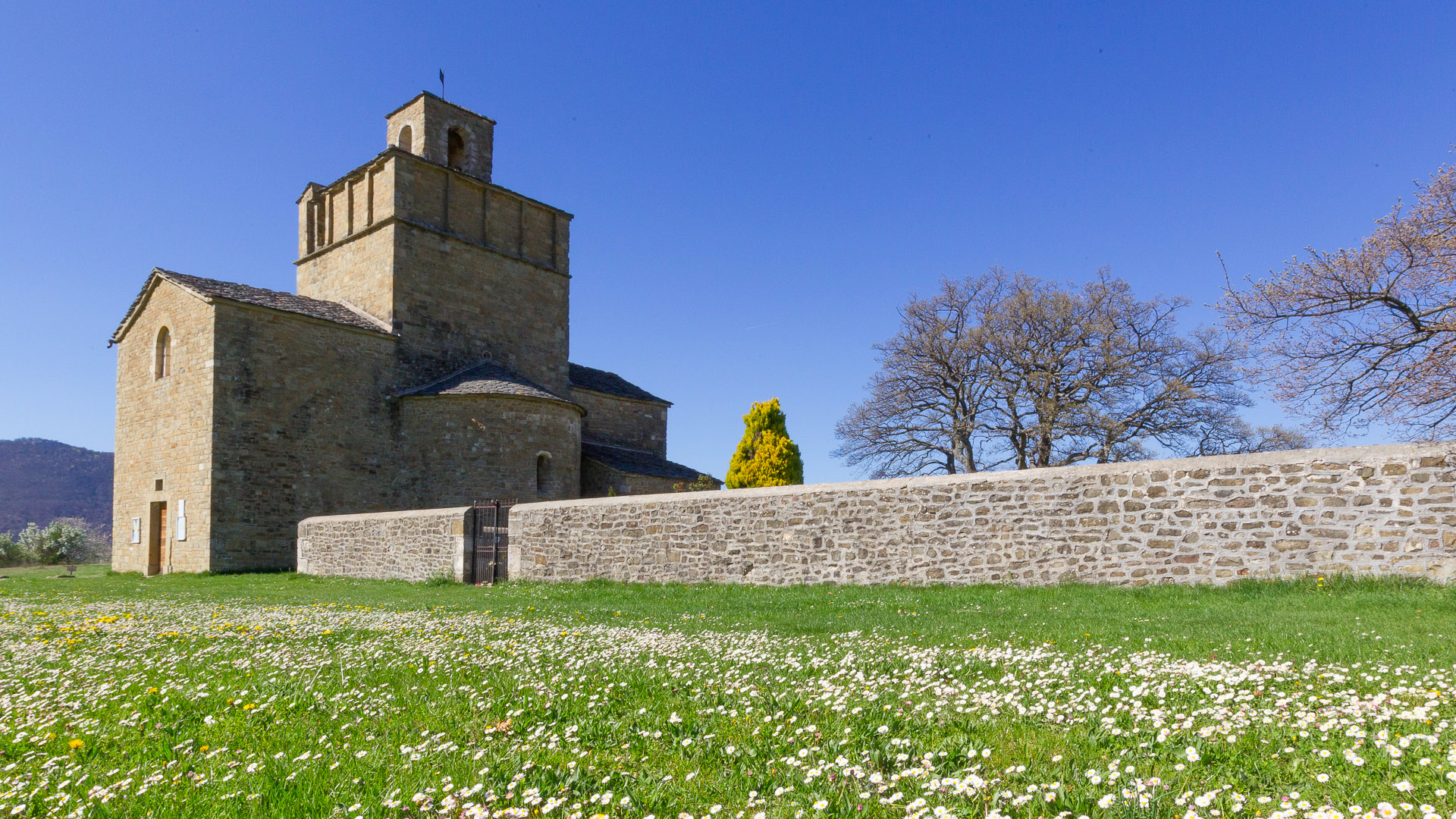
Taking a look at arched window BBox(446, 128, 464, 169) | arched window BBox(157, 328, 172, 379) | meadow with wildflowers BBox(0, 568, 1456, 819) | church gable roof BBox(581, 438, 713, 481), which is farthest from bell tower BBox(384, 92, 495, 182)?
meadow with wildflowers BBox(0, 568, 1456, 819)

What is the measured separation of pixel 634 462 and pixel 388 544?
37.1 ft

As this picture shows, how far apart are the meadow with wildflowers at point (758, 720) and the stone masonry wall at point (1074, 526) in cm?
148

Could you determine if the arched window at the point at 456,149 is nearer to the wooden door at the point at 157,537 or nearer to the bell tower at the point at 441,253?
the bell tower at the point at 441,253

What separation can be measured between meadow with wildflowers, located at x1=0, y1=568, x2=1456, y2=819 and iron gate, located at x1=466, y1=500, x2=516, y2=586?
8.63 m

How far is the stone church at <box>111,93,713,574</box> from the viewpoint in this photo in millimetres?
21719

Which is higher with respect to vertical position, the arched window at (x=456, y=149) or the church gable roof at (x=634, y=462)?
the arched window at (x=456, y=149)

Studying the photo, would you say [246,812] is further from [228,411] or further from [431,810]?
[228,411]

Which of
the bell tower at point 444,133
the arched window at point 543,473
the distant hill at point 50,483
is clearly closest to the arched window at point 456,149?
the bell tower at point 444,133

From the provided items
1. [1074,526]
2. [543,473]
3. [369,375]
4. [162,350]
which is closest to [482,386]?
[543,473]

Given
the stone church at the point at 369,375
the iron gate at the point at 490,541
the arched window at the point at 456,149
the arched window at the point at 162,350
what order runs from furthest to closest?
1. the arched window at the point at 456,149
2. the arched window at the point at 162,350
3. the stone church at the point at 369,375
4. the iron gate at the point at 490,541

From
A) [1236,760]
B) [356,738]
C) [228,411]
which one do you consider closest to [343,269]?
[228,411]

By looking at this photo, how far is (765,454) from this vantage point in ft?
96.1

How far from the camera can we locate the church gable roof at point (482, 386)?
23312 millimetres

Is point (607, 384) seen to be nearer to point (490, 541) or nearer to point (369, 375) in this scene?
point (369, 375)
